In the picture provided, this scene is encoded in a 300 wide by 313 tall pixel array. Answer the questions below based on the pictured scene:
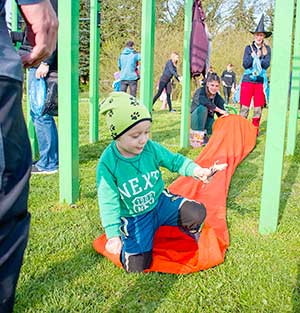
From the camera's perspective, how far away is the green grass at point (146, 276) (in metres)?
2.25

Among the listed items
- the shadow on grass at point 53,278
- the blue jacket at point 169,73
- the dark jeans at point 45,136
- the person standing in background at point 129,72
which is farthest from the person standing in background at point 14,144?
the blue jacket at point 169,73

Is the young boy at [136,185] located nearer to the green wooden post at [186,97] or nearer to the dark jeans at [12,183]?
the dark jeans at [12,183]

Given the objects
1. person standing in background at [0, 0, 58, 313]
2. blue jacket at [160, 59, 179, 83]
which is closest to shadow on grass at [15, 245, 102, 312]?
person standing in background at [0, 0, 58, 313]

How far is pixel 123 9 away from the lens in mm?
25109

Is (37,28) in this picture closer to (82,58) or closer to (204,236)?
(204,236)

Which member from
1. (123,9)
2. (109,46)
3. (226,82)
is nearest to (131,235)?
(226,82)

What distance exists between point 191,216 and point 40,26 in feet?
6.19

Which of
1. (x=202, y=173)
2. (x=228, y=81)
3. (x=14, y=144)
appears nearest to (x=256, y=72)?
(x=202, y=173)

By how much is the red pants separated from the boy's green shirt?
5327 mm

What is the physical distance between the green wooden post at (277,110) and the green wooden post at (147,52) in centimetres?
196

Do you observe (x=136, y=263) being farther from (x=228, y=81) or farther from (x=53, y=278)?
(x=228, y=81)

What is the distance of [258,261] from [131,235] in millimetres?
765

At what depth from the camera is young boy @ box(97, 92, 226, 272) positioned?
2.67 metres

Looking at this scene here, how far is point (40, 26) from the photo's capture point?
1212 mm
